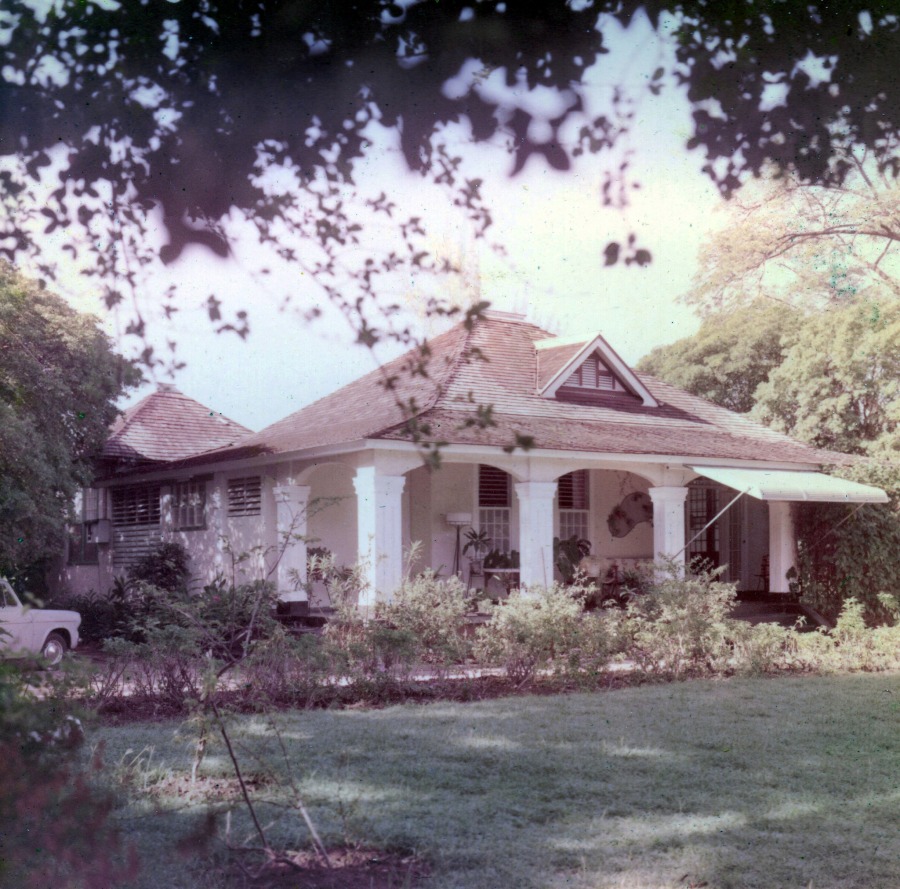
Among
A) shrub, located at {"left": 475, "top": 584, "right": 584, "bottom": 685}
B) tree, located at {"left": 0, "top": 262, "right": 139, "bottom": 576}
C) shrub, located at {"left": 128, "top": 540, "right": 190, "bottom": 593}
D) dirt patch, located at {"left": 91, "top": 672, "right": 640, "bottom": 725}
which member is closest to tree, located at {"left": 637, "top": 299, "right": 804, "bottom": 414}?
shrub, located at {"left": 128, "top": 540, "right": 190, "bottom": 593}

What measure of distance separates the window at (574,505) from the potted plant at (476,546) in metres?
1.84

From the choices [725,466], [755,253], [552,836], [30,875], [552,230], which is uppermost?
[755,253]

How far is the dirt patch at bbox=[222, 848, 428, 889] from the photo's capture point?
172 inches

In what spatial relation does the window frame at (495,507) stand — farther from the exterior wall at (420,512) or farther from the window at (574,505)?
the window at (574,505)

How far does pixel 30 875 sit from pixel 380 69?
3.65m

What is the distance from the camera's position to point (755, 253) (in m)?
13.5

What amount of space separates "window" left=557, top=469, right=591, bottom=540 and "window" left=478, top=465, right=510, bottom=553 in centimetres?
121

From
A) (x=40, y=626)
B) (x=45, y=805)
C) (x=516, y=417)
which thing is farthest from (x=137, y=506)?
(x=45, y=805)

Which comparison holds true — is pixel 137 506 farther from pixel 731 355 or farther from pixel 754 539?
pixel 731 355

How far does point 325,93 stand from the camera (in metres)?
5.04

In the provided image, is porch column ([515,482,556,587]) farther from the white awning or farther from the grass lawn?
the grass lawn

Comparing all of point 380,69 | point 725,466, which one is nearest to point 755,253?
point 725,466

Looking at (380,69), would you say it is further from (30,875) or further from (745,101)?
(30,875)

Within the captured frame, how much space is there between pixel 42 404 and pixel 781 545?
1165 centimetres
